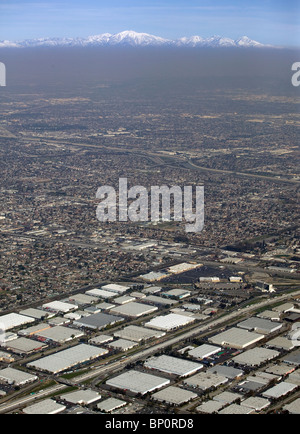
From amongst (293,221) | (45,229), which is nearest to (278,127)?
(293,221)

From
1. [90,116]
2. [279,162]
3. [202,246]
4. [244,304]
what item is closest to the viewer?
[244,304]

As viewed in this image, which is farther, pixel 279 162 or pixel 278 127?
pixel 278 127

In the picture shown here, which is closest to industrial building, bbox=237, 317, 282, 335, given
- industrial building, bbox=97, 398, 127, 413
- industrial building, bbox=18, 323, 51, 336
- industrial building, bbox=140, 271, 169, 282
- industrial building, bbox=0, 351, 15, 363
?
industrial building, bbox=140, 271, 169, 282

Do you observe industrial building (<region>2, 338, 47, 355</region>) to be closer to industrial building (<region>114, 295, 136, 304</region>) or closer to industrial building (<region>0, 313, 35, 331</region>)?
industrial building (<region>0, 313, 35, 331</region>)

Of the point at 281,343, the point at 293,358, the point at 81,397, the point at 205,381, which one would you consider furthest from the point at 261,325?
the point at 81,397

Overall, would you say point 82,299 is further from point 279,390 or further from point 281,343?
point 279,390

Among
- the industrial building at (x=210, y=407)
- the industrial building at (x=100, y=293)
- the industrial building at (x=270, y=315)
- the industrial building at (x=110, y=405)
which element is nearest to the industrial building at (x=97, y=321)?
the industrial building at (x=100, y=293)

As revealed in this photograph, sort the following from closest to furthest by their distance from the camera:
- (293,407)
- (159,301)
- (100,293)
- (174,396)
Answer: (293,407)
(174,396)
(159,301)
(100,293)

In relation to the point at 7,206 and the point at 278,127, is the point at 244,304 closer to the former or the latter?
the point at 7,206
